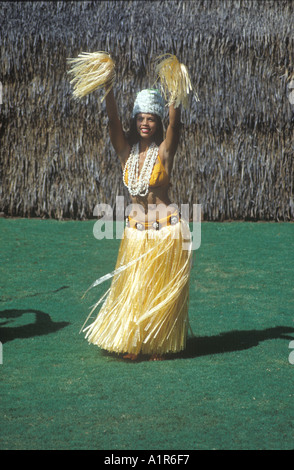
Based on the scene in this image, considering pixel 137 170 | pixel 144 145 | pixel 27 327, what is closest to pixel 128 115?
pixel 27 327

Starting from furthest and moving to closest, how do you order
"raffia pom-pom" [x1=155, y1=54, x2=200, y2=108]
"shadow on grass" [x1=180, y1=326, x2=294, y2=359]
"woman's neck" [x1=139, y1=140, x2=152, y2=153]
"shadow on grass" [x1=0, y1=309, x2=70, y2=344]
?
"shadow on grass" [x1=0, y1=309, x2=70, y2=344] → "shadow on grass" [x1=180, y1=326, x2=294, y2=359] → "woman's neck" [x1=139, y1=140, x2=152, y2=153] → "raffia pom-pom" [x1=155, y1=54, x2=200, y2=108]

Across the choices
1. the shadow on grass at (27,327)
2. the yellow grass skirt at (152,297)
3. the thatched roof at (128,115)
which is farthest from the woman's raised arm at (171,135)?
the thatched roof at (128,115)

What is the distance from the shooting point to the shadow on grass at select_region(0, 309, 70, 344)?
511 cm

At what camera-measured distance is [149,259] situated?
443 cm

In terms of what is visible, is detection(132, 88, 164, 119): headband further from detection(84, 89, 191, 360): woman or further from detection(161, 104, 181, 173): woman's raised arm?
detection(161, 104, 181, 173): woman's raised arm

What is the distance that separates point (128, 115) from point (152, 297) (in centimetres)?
496

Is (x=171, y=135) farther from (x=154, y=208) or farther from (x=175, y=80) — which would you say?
(x=154, y=208)

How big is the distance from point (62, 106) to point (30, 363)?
5.16 metres

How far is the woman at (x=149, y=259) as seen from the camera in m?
4.42

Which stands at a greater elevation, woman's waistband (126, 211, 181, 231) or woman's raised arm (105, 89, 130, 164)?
woman's raised arm (105, 89, 130, 164)

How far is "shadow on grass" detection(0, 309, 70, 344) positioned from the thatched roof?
3559 millimetres

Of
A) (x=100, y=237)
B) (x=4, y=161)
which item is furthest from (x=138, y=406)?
(x=4, y=161)

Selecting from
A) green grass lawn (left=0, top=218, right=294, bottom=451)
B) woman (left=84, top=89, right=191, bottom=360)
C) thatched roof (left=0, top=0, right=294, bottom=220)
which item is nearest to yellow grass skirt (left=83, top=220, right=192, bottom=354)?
woman (left=84, top=89, right=191, bottom=360)

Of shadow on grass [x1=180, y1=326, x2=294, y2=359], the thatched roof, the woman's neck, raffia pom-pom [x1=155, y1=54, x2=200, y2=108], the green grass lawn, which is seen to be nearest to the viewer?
the green grass lawn
